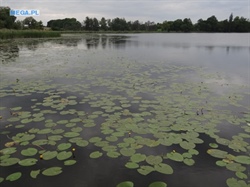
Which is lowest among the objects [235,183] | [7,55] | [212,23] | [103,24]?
[235,183]

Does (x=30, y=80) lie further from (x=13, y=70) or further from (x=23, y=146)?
(x=23, y=146)

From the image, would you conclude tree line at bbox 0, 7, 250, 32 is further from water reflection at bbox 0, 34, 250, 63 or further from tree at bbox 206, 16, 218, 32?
water reflection at bbox 0, 34, 250, 63

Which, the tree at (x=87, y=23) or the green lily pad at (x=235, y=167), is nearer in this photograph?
the green lily pad at (x=235, y=167)

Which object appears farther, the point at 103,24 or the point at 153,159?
the point at 103,24

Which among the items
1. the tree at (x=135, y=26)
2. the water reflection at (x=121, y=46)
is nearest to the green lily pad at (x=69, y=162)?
the water reflection at (x=121, y=46)

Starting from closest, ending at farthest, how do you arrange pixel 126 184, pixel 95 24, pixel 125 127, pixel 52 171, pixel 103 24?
A: pixel 126 184, pixel 52 171, pixel 125 127, pixel 95 24, pixel 103 24

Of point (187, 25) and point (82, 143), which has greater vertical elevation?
point (187, 25)

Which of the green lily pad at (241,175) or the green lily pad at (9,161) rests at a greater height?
the green lily pad at (9,161)

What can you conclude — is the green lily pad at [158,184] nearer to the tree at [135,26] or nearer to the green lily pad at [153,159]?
the green lily pad at [153,159]

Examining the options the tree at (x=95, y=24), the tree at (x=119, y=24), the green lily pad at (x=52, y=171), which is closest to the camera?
the green lily pad at (x=52, y=171)

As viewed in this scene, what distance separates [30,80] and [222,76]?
9.08 m

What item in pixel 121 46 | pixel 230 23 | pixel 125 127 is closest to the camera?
pixel 125 127

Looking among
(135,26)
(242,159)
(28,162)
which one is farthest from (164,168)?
(135,26)

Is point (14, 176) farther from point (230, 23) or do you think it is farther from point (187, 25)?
point (187, 25)
